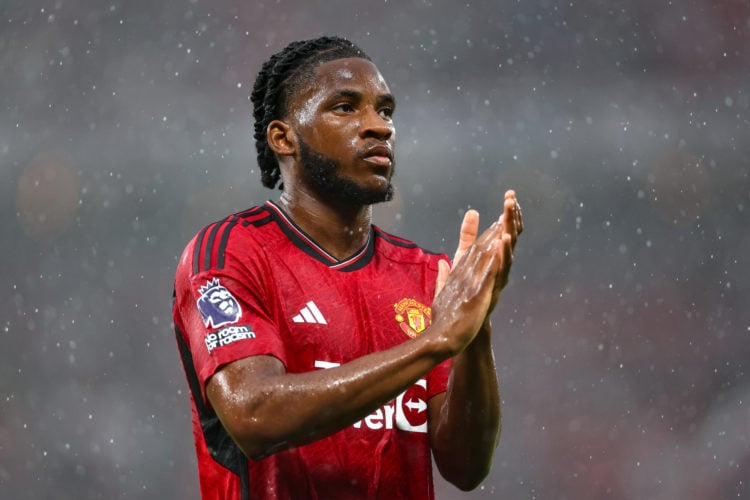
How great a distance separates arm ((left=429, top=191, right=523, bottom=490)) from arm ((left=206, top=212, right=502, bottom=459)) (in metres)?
0.27

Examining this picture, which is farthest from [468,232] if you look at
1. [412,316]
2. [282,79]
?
[282,79]

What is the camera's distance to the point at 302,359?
303 cm

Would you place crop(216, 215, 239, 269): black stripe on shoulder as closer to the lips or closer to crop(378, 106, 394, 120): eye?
the lips

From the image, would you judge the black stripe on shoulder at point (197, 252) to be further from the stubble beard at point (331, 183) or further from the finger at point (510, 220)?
the finger at point (510, 220)

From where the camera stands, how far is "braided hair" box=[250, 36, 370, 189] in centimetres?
342

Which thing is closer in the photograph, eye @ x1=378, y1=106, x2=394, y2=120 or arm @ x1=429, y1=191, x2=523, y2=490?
arm @ x1=429, y1=191, x2=523, y2=490

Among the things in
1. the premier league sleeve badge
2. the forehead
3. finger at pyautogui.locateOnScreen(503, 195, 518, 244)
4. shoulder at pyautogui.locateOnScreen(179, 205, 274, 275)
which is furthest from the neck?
finger at pyautogui.locateOnScreen(503, 195, 518, 244)

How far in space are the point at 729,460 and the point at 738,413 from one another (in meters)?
0.39

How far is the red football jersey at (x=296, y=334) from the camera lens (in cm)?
288

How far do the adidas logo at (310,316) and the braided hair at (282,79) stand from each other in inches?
28.1

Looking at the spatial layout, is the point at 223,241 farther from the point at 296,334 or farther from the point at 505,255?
the point at 505,255

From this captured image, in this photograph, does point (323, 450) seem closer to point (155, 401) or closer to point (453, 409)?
point (453, 409)

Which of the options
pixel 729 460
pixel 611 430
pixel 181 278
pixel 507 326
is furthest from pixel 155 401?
pixel 181 278

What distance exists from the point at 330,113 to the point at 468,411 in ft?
3.35
